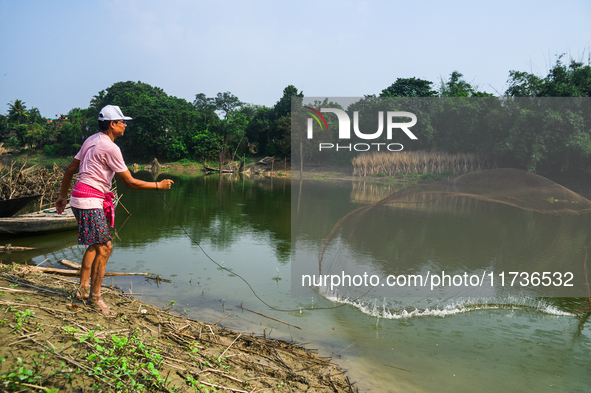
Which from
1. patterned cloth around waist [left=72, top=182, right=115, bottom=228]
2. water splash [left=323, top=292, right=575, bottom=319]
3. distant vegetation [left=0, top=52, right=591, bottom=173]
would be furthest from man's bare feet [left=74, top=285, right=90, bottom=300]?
distant vegetation [left=0, top=52, right=591, bottom=173]

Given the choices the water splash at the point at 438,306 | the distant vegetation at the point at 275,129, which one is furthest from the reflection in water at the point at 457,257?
the distant vegetation at the point at 275,129

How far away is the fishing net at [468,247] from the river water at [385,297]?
0.21 ft

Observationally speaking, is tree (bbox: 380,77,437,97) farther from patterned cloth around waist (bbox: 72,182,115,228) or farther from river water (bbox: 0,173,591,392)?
patterned cloth around waist (bbox: 72,182,115,228)

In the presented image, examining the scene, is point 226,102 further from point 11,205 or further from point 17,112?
point 11,205

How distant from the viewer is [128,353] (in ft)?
8.73

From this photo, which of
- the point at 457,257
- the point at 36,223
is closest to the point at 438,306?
the point at 457,257

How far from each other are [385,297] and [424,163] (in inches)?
1073

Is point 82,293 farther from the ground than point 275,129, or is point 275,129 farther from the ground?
point 275,129

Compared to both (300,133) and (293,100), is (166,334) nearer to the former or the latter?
(300,133)

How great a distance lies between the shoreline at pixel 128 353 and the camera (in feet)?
7.70

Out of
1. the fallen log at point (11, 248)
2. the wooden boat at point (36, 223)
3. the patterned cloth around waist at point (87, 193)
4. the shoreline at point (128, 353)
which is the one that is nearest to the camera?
the shoreline at point (128, 353)

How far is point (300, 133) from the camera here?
43469 mm

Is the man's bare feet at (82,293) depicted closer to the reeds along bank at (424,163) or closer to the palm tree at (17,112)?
the reeds along bank at (424,163)

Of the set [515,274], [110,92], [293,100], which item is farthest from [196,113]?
[515,274]
